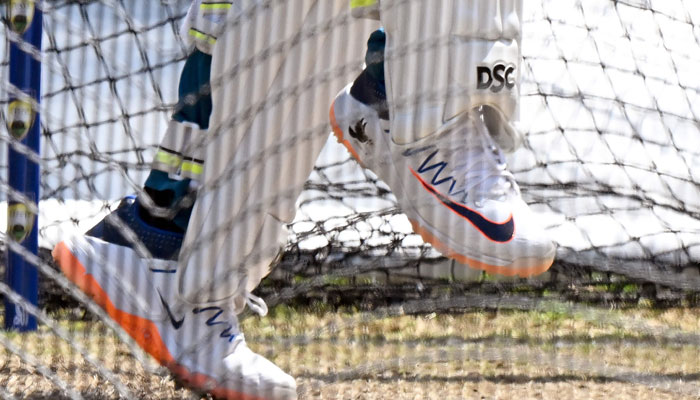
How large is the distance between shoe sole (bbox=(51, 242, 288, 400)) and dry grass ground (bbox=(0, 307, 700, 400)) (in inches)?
1.7

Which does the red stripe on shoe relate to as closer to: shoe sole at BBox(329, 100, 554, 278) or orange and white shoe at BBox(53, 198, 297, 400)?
shoe sole at BBox(329, 100, 554, 278)

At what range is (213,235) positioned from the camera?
51.0 inches

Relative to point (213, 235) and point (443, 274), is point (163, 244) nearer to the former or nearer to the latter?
point (213, 235)

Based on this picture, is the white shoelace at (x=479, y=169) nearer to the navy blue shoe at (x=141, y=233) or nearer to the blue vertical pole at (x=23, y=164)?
the navy blue shoe at (x=141, y=233)

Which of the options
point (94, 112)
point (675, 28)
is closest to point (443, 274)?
point (675, 28)

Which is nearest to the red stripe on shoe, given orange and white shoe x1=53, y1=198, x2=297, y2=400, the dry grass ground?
the dry grass ground

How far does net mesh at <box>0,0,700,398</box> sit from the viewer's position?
5.53 ft

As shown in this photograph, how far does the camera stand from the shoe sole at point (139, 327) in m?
1.30

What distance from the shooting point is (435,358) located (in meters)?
1.42

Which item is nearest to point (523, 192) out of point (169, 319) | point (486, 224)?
point (486, 224)

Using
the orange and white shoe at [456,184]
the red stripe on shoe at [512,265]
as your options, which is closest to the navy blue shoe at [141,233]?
the orange and white shoe at [456,184]

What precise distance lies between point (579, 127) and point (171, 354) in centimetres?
121

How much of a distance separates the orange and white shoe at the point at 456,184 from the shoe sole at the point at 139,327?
1.10 feet

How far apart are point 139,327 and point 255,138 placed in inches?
12.6
